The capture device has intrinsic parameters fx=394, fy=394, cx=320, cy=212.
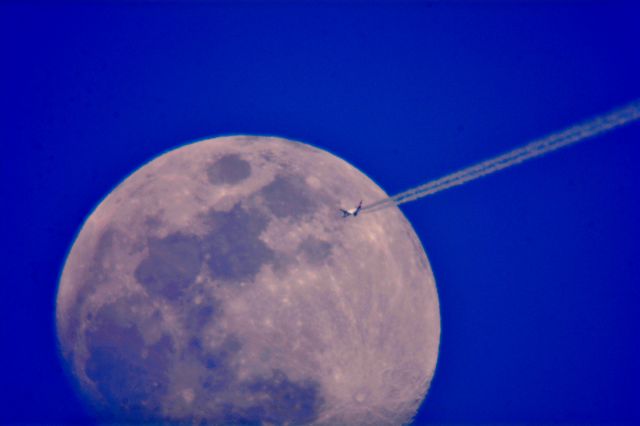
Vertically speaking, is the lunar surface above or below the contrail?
below

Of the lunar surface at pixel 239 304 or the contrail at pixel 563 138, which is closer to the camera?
the contrail at pixel 563 138

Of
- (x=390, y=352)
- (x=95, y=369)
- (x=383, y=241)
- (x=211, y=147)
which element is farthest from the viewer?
(x=211, y=147)

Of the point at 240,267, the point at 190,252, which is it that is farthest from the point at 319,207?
the point at 190,252

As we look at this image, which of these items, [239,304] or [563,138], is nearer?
[563,138]

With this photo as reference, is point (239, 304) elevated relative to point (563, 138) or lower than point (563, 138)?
lower

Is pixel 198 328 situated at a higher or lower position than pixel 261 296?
lower

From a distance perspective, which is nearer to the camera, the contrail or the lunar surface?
the contrail

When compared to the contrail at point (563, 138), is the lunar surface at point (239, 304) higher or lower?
lower

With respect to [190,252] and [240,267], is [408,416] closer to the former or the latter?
[240,267]
